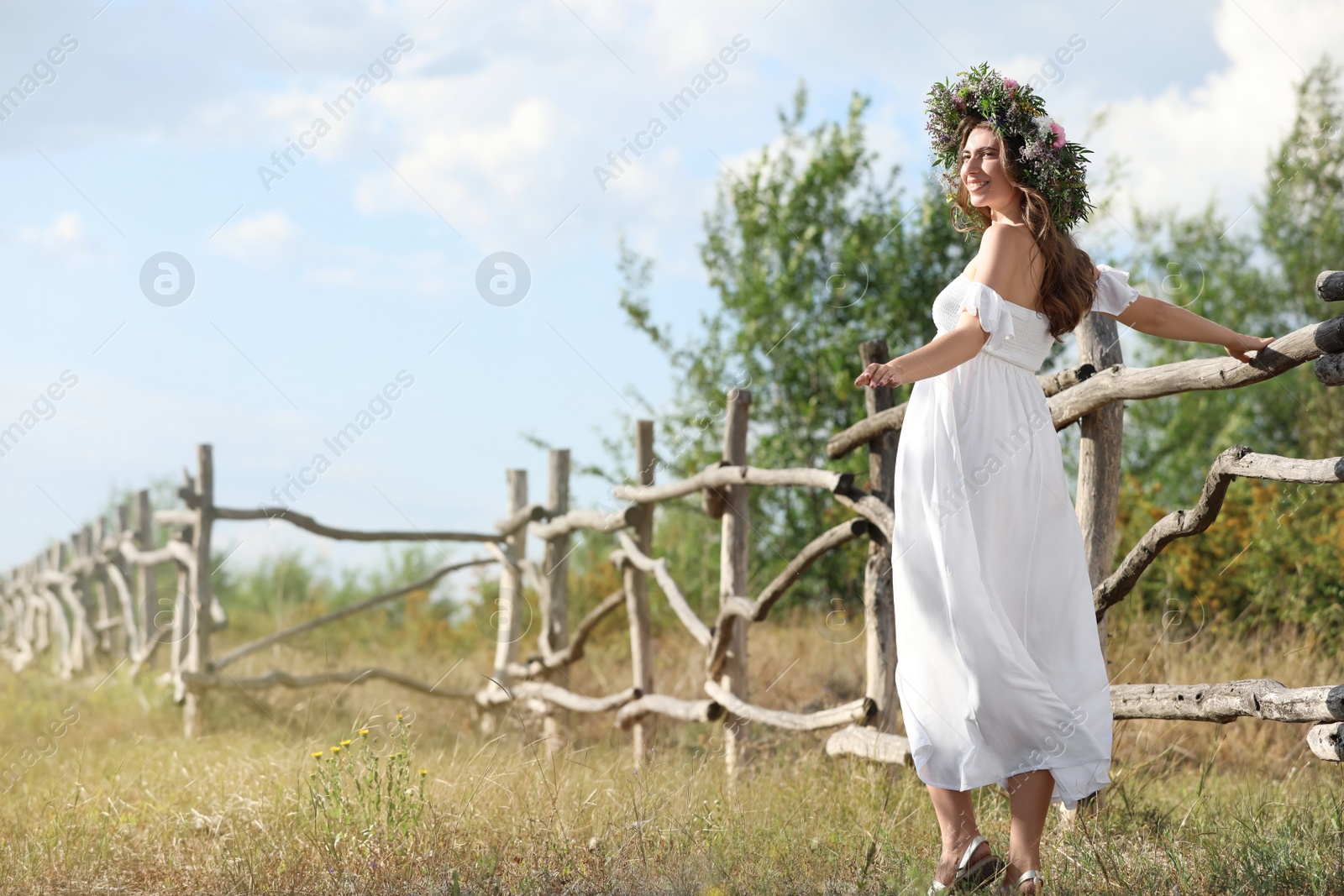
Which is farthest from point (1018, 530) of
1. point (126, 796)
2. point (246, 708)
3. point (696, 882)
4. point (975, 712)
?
point (246, 708)

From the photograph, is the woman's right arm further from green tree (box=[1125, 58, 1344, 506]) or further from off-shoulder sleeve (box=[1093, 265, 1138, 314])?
green tree (box=[1125, 58, 1344, 506])

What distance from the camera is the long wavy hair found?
2.93 meters

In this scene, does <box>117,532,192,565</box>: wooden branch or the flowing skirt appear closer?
the flowing skirt

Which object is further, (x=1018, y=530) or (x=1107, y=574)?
(x=1107, y=574)

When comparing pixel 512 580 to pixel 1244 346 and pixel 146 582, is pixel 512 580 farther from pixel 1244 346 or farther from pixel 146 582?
pixel 1244 346

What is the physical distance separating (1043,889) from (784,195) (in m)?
6.81

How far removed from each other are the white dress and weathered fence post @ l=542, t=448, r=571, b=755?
4282mm

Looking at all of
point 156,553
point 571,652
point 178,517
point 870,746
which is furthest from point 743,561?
point 156,553

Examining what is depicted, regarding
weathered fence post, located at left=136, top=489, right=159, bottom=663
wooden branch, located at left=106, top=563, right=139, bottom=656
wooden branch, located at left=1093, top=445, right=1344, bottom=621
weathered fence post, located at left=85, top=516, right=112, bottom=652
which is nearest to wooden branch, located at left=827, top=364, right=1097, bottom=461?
wooden branch, located at left=1093, top=445, right=1344, bottom=621

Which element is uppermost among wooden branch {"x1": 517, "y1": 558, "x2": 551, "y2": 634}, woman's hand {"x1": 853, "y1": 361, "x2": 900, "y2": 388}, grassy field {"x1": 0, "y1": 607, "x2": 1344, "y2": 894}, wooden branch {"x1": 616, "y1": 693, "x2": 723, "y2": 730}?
woman's hand {"x1": 853, "y1": 361, "x2": 900, "y2": 388}

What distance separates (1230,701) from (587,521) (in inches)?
160

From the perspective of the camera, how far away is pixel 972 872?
9.20 ft

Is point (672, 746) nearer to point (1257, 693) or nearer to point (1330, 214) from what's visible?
point (1257, 693)

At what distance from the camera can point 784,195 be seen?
8859mm
